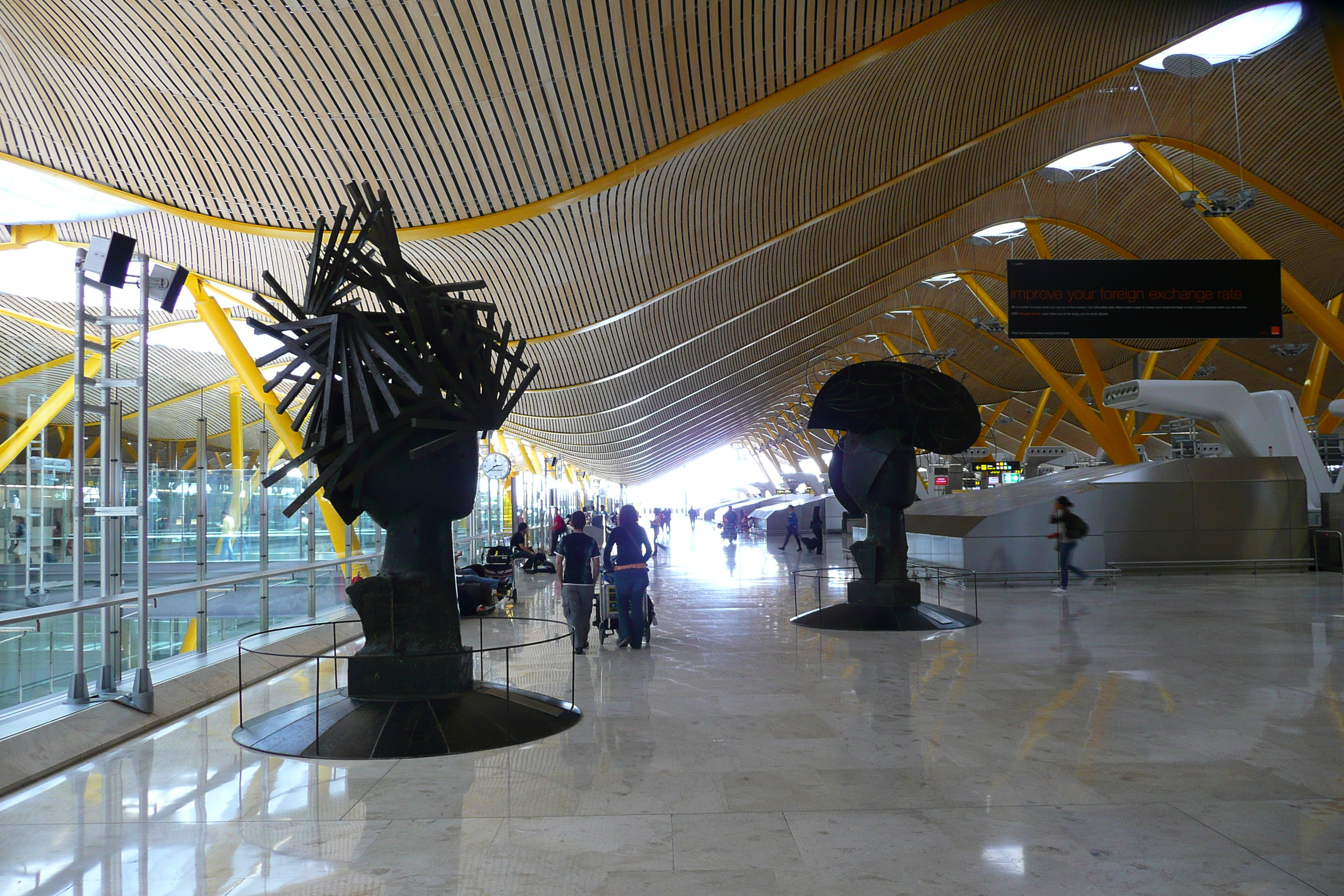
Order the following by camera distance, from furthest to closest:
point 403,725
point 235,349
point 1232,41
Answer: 1. point 235,349
2. point 1232,41
3. point 403,725

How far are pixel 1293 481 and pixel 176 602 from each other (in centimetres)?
1987

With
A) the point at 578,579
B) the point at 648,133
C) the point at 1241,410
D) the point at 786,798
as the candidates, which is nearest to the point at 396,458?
the point at 786,798

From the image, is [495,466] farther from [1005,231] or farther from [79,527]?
[1005,231]

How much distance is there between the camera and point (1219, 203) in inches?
779

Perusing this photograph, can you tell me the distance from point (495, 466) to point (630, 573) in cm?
1423

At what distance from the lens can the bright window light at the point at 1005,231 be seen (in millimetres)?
33406

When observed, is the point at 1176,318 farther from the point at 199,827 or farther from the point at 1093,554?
the point at 199,827

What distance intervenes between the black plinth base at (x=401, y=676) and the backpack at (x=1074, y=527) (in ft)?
43.0

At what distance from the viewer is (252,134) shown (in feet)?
40.3

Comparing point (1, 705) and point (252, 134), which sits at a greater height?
point (252, 134)

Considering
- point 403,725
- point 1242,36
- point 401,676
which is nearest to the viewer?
point 403,725

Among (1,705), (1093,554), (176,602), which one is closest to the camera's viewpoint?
(1,705)

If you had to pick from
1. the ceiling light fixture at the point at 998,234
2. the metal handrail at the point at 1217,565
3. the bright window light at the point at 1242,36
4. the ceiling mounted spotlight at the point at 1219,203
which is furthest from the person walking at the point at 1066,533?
the ceiling light fixture at the point at 998,234

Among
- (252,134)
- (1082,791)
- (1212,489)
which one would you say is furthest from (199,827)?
(1212,489)
